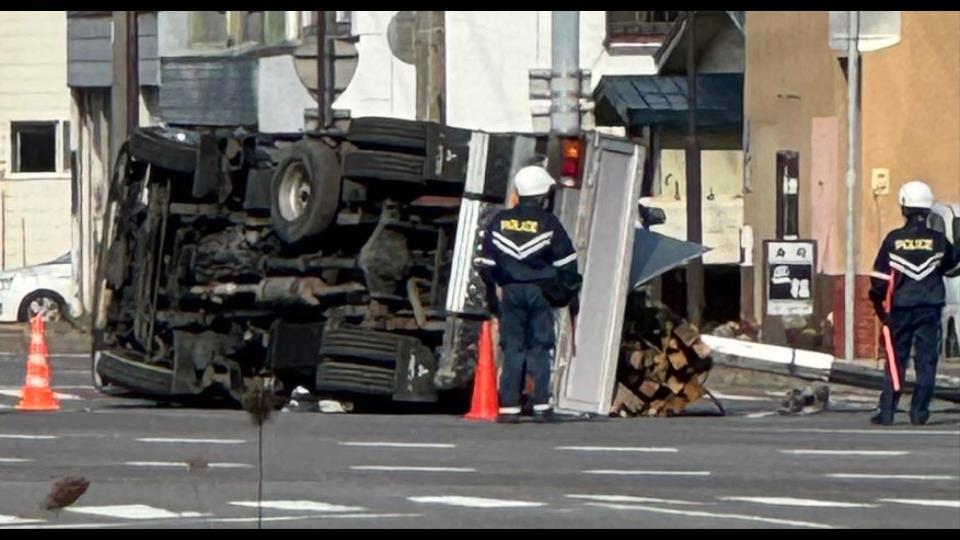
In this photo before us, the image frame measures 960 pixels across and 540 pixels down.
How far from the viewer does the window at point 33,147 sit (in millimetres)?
58031

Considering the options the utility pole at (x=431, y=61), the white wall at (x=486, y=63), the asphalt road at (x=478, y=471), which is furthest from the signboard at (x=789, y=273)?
the white wall at (x=486, y=63)

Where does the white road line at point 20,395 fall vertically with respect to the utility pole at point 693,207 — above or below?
below

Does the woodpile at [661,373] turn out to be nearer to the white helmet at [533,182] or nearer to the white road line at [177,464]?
the white helmet at [533,182]

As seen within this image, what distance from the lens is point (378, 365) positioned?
20875mm

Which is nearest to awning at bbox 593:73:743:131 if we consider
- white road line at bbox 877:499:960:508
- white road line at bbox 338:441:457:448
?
white road line at bbox 338:441:457:448

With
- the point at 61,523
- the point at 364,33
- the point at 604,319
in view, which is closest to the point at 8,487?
the point at 61,523

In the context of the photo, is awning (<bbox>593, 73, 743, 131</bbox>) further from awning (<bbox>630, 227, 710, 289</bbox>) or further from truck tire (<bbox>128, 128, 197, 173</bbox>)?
awning (<bbox>630, 227, 710, 289</bbox>)

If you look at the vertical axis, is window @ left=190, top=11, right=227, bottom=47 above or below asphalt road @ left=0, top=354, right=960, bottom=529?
above

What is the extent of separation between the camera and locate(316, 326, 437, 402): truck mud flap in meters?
20.8

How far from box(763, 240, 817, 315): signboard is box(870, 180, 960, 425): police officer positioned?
9.16m

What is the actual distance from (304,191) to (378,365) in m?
1.42

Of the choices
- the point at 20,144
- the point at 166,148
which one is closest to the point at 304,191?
the point at 166,148

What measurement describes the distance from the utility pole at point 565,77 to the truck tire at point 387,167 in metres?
3.94

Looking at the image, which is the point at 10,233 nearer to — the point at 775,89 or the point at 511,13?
the point at 511,13
